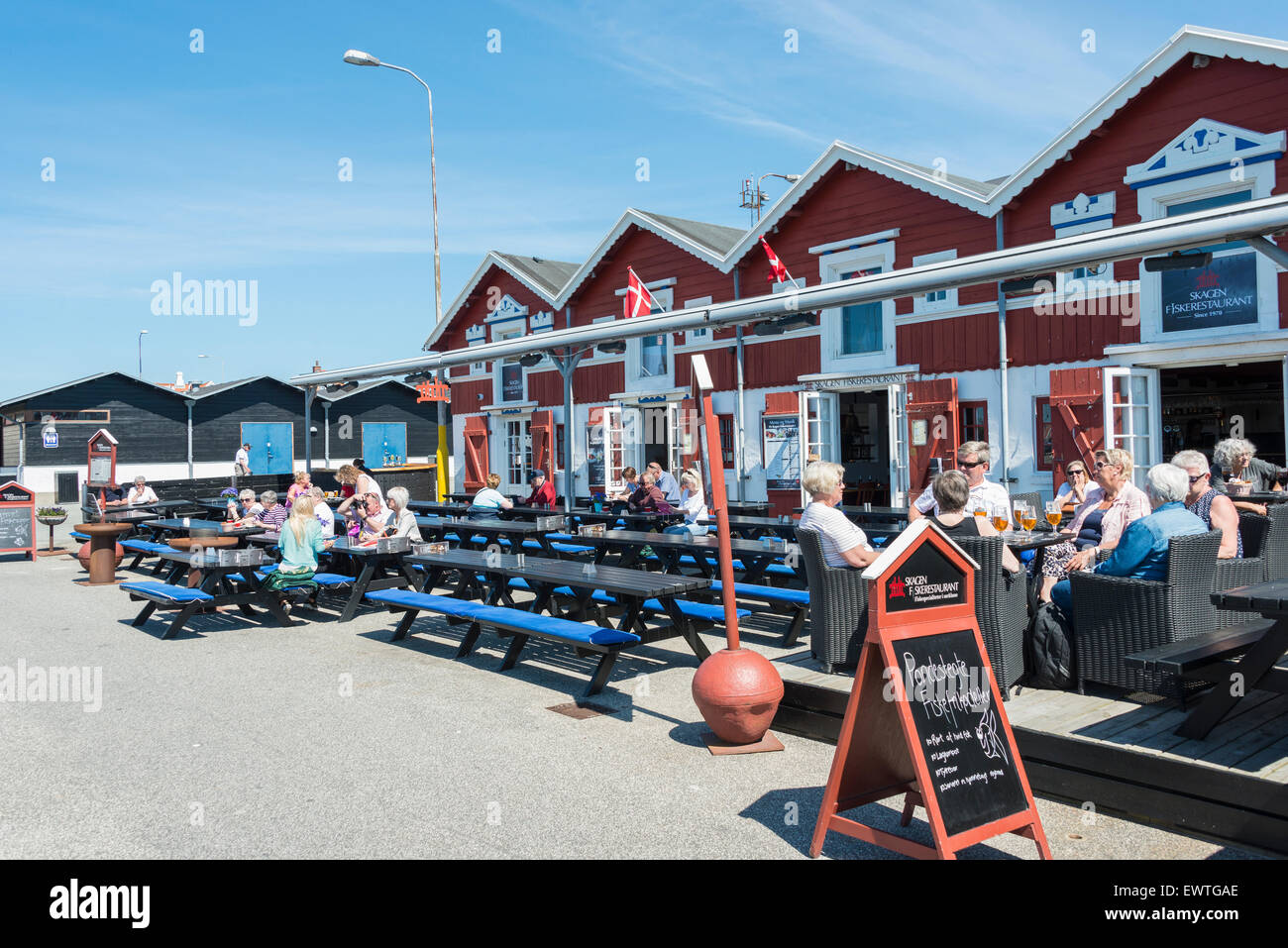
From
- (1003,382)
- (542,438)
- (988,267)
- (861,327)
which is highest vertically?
(861,327)

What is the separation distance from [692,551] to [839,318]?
318 inches

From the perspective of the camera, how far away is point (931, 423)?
1398 centimetres

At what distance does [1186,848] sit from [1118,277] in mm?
10104

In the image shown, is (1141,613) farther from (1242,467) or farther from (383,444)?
(383,444)

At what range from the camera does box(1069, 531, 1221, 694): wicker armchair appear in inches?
181

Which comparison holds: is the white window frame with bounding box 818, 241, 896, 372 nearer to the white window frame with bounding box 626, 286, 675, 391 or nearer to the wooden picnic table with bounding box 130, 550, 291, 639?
the white window frame with bounding box 626, 286, 675, 391

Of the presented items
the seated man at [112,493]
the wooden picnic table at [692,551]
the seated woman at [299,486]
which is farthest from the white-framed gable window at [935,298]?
the seated man at [112,493]

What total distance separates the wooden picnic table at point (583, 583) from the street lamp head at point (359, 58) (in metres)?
14.9

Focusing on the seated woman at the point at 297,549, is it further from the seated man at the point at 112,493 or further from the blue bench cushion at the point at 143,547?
the seated man at the point at 112,493

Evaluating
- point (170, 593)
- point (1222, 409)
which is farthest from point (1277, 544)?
point (1222, 409)

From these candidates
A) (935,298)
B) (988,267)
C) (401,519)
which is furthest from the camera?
(935,298)

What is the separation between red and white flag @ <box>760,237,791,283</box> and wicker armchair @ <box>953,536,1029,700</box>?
1129 cm
